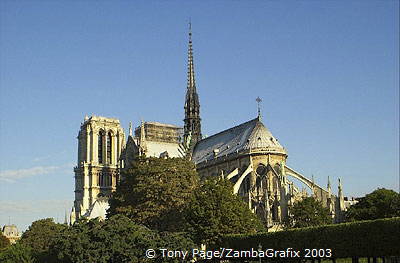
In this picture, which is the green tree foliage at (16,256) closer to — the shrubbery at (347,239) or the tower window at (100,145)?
the shrubbery at (347,239)

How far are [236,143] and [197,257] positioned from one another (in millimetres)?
44129

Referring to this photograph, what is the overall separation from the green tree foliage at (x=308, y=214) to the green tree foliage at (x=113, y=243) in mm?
23970

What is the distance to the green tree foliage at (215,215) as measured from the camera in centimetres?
5962

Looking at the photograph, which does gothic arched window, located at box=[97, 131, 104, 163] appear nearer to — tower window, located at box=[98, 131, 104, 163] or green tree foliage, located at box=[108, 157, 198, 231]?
tower window, located at box=[98, 131, 104, 163]

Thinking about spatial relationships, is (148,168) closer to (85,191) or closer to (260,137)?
(260,137)

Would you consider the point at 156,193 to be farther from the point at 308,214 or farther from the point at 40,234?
the point at 40,234

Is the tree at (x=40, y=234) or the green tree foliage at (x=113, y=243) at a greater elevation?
the tree at (x=40, y=234)

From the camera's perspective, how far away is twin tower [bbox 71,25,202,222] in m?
118

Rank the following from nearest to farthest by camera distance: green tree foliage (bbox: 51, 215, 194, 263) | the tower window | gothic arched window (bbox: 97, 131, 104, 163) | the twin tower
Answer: green tree foliage (bbox: 51, 215, 194, 263), the twin tower, gothic arched window (bbox: 97, 131, 104, 163), the tower window

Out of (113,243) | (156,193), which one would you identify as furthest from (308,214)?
(113,243)

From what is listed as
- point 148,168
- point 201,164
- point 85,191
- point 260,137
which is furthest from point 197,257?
point 85,191

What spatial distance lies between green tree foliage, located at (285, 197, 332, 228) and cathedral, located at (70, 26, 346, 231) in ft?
14.3

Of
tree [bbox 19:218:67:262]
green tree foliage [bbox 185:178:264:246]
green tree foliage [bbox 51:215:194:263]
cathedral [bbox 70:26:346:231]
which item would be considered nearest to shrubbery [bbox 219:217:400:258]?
green tree foliage [bbox 185:178:264:246]

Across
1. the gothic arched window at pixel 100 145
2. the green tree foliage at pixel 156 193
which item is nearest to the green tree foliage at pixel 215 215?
the green tree foliage at pixel 156 193
